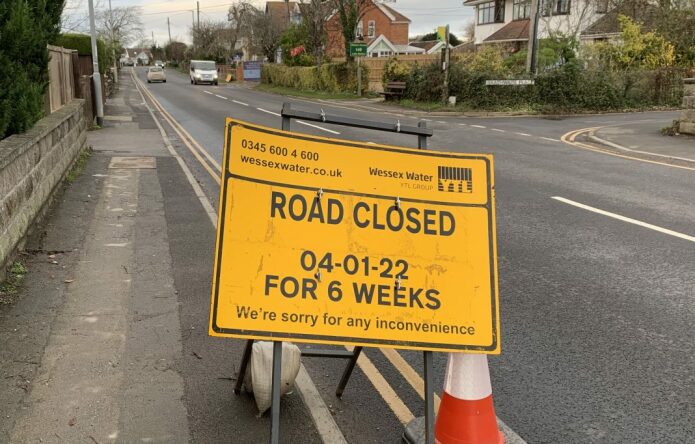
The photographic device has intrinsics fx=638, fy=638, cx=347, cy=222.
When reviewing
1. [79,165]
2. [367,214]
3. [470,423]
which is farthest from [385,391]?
[79,165]

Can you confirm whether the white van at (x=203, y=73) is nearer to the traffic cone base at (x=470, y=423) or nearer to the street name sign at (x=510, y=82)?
the street name sign at (x=510, y=82)

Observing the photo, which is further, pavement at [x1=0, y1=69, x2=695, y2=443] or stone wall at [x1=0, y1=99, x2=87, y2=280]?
stone wall at [x1=0, y1=99, x2=87, y2=280]

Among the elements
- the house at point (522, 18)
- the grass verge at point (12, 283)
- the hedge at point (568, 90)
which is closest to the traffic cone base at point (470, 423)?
the grass verge at point (12, 283)

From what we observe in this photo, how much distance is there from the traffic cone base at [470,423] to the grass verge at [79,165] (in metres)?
8.49

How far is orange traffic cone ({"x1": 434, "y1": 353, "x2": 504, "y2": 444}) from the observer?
9.87 ft

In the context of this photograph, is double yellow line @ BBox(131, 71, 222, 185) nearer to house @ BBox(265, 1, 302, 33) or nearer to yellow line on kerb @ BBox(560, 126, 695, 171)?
yellow line on kerb @ BBox(560, 126, 695, 171)

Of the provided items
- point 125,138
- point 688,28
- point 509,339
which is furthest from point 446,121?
point 509,339

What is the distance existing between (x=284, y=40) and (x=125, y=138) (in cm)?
4327

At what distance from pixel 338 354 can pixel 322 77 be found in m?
38.9

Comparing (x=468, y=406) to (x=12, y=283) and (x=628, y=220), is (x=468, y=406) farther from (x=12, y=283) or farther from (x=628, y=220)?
(x=628, y=220)

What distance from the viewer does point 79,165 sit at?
1156 cm

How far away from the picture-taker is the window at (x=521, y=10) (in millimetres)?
48166

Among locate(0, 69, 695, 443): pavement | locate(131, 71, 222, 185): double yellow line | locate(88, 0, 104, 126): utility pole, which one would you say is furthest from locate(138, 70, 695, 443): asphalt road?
locate(88, 0, 104, 126): utility pole

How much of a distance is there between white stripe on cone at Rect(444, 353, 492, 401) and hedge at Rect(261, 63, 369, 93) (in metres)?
35.5
